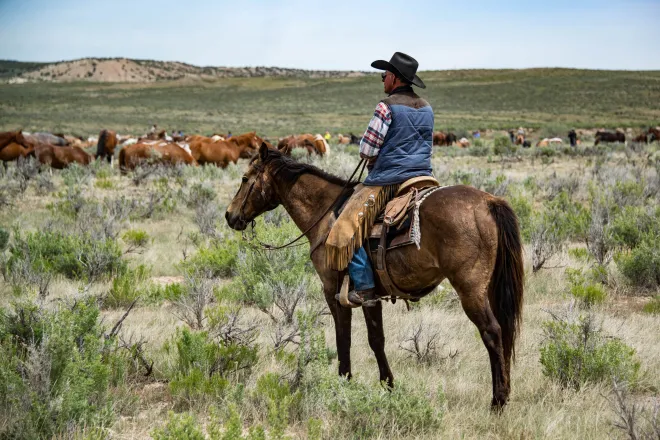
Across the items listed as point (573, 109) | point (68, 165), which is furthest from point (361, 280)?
point (573, 109)

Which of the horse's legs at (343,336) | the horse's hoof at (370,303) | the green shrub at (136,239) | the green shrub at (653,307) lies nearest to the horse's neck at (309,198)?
the horse's legs at (343,336)

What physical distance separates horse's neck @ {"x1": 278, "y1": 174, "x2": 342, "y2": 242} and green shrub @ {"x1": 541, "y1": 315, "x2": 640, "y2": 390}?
6.55 feet

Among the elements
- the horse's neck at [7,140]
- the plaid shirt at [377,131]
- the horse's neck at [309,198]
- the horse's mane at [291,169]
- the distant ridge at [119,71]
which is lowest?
the horse's neck at [7,140]

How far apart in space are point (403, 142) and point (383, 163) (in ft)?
0.69

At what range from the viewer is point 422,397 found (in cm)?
381

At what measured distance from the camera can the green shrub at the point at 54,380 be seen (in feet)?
11.9

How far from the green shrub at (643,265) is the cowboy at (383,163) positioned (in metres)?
3.90

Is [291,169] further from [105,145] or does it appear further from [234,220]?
[105,145]

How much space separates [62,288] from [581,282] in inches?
236

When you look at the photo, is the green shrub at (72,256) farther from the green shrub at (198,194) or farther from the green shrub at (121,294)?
the green shrub at (198,194)

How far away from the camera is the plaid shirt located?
14.3 feet

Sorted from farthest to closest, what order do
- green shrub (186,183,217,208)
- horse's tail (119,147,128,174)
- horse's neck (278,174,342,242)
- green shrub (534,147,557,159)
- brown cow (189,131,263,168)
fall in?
1. green shrub (534,147,557,159)
2. brown cow (189,131,263,168)
3. horse's tail (119,147,128,174)
4. green shrub (186,183,217,208)
5. horse's neck (278,174,342,242)

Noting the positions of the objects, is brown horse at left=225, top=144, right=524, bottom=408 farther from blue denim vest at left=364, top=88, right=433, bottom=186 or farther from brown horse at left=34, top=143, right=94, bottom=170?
brown horse at left=34, top=143, right=94, bottom=170

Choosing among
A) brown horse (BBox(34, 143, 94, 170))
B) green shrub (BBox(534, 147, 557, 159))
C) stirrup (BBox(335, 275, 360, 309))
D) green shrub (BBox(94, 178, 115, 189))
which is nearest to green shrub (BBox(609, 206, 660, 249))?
stirrup (BBox(335, 275, 360, 309))
